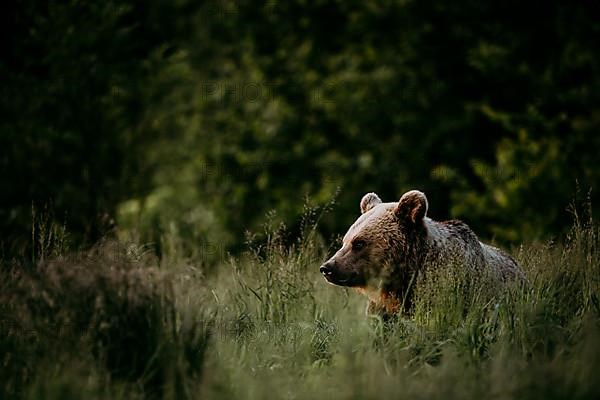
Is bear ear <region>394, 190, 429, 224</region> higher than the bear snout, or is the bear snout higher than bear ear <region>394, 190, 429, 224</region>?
bear ear <region>394, 190, 429, 224</region>

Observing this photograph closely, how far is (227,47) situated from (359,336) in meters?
11.7

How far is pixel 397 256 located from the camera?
5.13 metres

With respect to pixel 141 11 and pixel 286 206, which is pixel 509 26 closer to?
pixel 286 206

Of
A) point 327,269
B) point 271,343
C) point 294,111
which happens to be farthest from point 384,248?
point 294,111

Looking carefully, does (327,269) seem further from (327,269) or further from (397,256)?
(397,256)

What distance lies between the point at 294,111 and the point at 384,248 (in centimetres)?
951

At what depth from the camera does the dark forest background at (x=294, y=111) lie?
10.5m

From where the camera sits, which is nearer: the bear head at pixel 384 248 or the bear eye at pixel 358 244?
the bear head at pixel 384 248

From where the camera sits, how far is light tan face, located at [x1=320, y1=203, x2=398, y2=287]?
502 centimetres

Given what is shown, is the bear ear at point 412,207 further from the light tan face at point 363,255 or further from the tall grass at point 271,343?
the tall grass at point 271,343

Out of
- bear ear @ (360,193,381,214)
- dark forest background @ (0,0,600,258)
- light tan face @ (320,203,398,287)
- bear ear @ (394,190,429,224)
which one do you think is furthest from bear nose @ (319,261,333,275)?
dark forest background @ (0,0,600,258)

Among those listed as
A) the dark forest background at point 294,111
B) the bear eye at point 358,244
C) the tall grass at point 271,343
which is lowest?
the tall grass at point 271,343

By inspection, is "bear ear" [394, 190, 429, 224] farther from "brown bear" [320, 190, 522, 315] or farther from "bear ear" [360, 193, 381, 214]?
"bear ear" [360, 193, 381, 214]

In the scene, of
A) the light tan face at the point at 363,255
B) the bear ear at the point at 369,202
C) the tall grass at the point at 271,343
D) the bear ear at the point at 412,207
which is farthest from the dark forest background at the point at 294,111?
the tall grass at the point at 271,343
